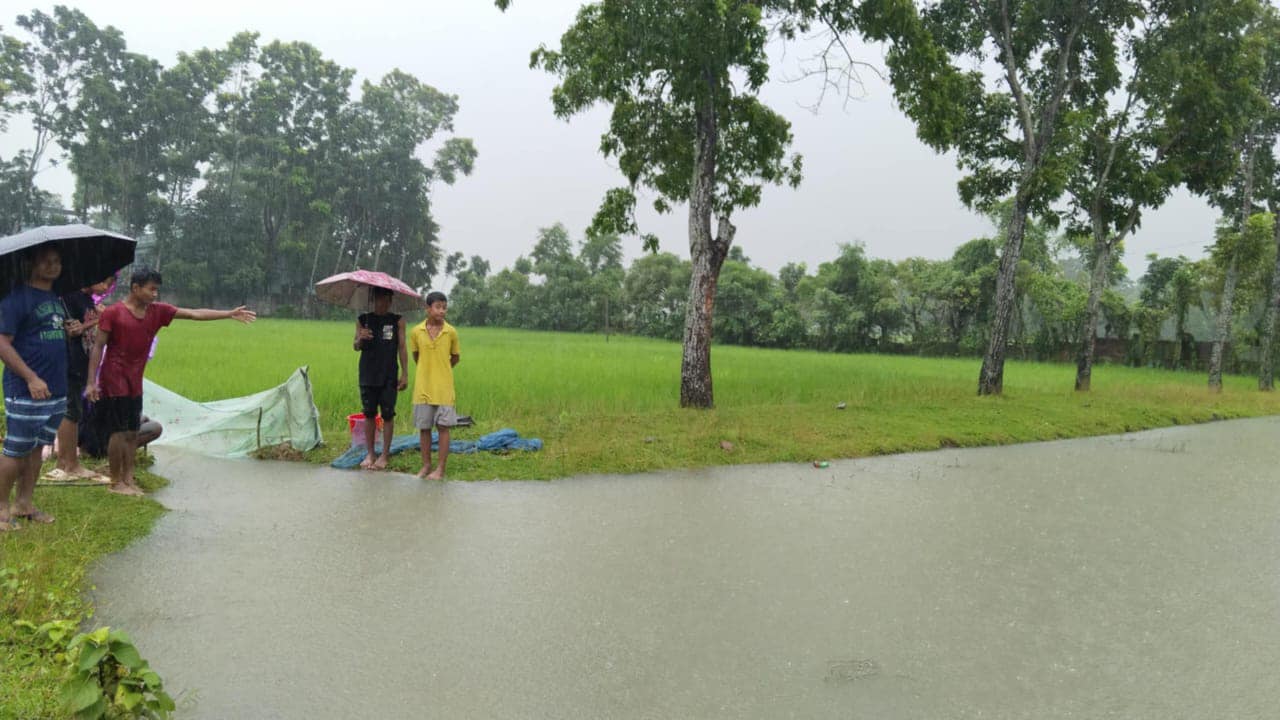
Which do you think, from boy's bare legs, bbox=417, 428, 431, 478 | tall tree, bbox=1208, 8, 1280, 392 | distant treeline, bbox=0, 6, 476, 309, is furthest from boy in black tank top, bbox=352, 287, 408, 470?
distant treeline, bbox=0, 6, 476, 309

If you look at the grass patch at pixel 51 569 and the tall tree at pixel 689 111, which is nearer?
the grass patch at pixel 51 569

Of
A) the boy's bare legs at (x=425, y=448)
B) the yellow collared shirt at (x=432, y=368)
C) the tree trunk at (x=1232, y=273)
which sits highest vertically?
the tree trunk at (x=1232, y=273)

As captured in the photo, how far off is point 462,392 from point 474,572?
676cm

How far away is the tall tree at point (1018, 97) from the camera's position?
14.4 m

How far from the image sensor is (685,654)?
3.16 metres

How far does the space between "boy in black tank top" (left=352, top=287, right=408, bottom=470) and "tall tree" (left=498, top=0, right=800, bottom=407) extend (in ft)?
14.8

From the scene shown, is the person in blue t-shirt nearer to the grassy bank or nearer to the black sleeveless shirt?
the black sleeveless shirt

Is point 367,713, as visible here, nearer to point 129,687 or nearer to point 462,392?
point 129,687

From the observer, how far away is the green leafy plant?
224 cm

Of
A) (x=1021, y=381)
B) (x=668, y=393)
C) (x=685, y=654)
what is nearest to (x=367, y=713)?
(x=685, y=654)

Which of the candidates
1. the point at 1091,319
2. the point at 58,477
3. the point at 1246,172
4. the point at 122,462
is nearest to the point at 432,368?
the point at 122,462

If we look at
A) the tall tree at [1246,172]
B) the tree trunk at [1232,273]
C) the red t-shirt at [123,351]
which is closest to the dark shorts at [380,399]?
the red t-shirt at [123,351]

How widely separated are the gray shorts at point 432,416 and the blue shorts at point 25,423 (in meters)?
2.59

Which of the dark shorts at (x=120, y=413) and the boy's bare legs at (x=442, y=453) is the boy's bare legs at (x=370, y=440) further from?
the dark shorts at (x=120, y=413)
